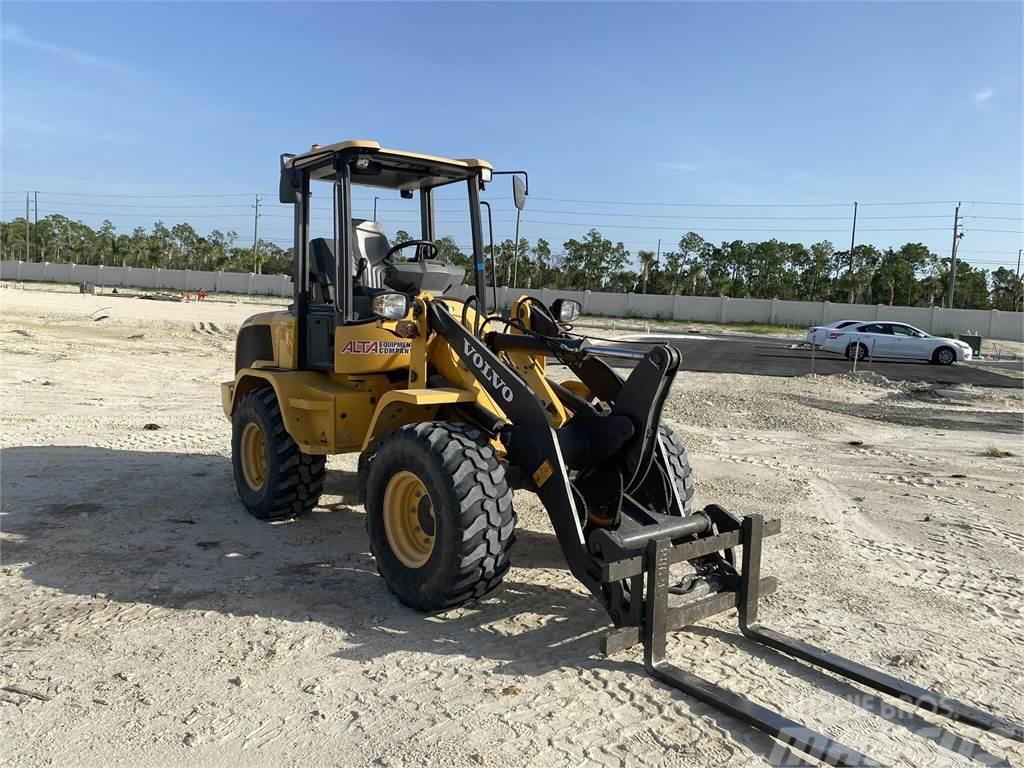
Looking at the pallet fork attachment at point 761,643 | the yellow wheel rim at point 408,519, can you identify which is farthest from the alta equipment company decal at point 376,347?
the pallet fork attachment at point 761,643

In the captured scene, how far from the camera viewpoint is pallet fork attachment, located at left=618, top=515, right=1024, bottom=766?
3307 millimetres

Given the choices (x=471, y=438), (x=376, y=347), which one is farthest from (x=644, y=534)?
(x=376, y=347)

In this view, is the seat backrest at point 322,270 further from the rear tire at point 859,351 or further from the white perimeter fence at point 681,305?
the white perimeter fence at point 681,305

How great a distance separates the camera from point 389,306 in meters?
5.00

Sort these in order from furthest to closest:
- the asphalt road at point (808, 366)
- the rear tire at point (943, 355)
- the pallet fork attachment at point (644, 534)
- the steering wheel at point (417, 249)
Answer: the rear tire at point (943, 355), the asphalt road at point (808, 366), the steering wheel at point (417, 249), the pallet fork attachment at point (644, 534)

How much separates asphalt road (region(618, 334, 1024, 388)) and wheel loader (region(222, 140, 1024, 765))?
12.1 meters

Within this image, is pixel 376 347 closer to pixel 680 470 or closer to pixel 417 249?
pixel 417 249

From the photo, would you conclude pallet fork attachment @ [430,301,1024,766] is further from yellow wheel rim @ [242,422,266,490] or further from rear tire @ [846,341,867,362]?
rear tire @ [846,341,867,362]

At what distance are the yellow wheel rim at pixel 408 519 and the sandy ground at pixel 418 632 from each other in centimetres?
32

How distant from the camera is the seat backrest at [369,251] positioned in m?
5.92

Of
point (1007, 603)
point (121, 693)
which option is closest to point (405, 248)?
point (121, 693)

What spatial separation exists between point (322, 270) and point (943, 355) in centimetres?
2470

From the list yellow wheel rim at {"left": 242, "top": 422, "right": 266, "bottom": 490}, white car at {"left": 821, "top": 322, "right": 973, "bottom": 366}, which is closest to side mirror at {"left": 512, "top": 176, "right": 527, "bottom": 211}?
yellow wheel rim at {"left": 242, "top": 422, "right": 266, "bottom": 490}

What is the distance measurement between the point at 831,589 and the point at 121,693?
4.08 m
